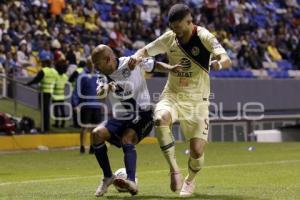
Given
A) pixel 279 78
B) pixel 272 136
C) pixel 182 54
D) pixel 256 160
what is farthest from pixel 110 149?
pixel 279 78

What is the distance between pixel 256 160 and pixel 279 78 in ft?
53.9

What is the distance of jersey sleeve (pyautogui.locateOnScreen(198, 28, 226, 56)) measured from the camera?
31.6ft

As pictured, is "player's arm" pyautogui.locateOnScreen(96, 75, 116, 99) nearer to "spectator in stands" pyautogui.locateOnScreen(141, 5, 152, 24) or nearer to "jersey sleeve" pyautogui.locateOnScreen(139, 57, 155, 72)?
"jersey sleeve" pyautogui.locateOnScreen(139, 57, 155, 72)

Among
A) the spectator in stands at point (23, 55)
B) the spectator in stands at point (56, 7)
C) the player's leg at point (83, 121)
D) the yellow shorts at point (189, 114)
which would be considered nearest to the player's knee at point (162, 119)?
the yellow shorts at point (189, 114)

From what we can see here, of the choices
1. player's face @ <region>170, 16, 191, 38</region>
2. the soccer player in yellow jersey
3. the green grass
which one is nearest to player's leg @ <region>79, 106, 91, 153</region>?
the green grass

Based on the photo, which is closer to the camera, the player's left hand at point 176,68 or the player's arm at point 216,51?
the player's arm at point 216,51

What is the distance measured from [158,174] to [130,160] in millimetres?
3876

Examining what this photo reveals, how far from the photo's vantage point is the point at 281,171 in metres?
13.6

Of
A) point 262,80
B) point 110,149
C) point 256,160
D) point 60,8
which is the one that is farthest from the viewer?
point 262,80

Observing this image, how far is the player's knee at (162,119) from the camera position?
970cm

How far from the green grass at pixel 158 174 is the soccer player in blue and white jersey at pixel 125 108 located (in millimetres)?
423

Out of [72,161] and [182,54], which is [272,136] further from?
[182,54]

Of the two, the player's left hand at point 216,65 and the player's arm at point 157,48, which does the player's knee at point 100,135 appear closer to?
the player's arm at point 157,48

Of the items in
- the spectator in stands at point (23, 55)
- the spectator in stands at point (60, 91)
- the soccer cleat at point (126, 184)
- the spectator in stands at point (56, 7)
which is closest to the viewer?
the soccer cleat at point (126, 184)
